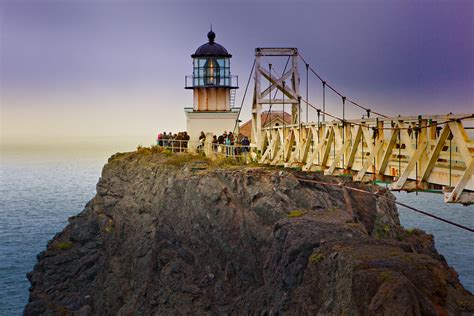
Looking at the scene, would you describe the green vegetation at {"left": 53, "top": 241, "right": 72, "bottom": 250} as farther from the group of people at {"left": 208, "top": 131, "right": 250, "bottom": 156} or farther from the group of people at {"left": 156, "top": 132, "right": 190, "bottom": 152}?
the group of people at {"left": 208, "top": 131, "right": 250, "bottom": 156}

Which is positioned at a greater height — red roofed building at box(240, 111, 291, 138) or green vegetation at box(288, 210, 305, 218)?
red roofed building at box(240, 111, 291, 138)

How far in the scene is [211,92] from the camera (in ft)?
158

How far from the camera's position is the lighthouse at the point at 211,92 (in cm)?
4778

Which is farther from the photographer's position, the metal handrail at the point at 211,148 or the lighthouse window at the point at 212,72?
the lighthouse window at the point at 212,72

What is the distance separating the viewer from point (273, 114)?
4178 centimetres

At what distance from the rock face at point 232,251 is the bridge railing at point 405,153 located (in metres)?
2.29

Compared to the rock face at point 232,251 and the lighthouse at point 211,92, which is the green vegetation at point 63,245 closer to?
the rock face at point 232,251

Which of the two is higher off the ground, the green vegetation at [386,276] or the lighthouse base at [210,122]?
Result: the lighthouse base at [210,122]

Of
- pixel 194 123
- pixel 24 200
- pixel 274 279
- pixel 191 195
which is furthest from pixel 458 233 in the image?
pixel 24 200

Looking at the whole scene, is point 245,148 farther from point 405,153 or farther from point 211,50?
point 405,153

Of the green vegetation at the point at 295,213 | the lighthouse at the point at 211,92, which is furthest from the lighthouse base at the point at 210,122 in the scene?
the green vegetation at the point at 295,213

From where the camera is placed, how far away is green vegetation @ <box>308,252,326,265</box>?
22.6 m

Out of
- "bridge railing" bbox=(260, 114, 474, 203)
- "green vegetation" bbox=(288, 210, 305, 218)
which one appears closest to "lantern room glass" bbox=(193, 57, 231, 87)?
"green vegetation" bbox=(288, 210, 305, 218)

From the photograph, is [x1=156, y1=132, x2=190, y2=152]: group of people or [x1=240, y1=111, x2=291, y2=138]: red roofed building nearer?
[x1=240, y1=111, x2=291, y2=138]: red roofed building
